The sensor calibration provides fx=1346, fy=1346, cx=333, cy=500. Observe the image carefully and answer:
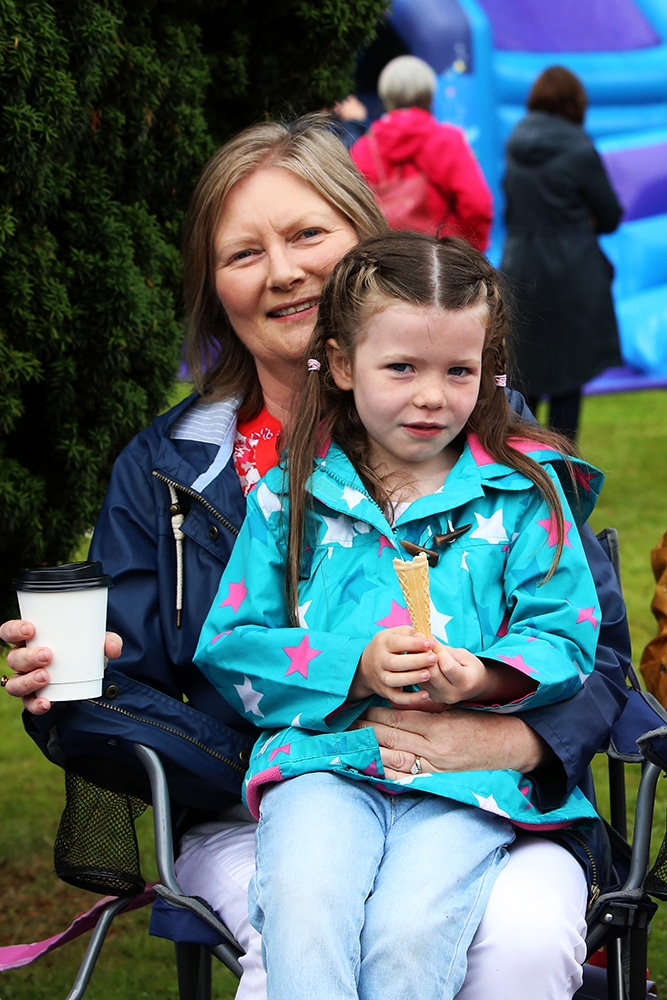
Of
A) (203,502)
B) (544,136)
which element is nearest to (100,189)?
(203,502)

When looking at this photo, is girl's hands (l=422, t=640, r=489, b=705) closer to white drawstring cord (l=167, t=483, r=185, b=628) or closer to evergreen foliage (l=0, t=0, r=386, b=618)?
white drawstring cord (l=167, t=483, r=185, b=628)

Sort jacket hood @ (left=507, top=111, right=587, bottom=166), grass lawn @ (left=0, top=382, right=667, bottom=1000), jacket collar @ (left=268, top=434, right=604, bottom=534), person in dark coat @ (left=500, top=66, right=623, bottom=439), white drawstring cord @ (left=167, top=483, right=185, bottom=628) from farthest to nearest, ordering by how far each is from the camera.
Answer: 1. person in dark coat @ (left=500, top=66, right=623, bottom=439)
2. jacket hood @ (left=507, top=111, right=587, bottom=166)
3. grass lawn @ (left=0, top=382, right=667, bottom=1000)
4. white drawstring cord @ (left=167, top=483, right=185, bottom=628)
5. jacket collar @ (left=268, top=434, right=604, bottom=534)

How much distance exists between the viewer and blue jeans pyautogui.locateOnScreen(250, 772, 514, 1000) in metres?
1.90

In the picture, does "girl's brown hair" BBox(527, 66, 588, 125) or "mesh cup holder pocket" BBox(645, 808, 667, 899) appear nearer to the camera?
"mesh cup holder pocket" BBox(645, 808, 667, 899)

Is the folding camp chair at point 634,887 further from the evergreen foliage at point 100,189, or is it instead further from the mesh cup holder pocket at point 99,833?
the evergreen foliage at point 100,189

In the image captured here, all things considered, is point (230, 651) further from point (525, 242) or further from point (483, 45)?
point (483, 45)

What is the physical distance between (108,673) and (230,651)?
0.83ft

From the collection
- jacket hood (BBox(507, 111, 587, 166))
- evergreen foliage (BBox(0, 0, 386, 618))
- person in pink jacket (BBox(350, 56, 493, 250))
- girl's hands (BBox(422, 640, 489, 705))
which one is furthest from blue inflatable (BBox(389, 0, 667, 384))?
girl's hands (BBox(422, 640, 489, 705))

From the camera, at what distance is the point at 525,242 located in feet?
25.0

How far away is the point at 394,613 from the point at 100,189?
1.37m

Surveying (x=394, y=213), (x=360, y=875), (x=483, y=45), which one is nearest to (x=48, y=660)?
(x=360, y=875)

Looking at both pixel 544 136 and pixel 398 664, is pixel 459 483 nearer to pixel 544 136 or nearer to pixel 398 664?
pixel 398 664

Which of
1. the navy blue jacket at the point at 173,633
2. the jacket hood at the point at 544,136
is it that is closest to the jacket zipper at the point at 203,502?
the navy blue jacket at the point at 173,633

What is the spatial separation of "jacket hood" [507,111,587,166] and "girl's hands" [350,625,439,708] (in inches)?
220
